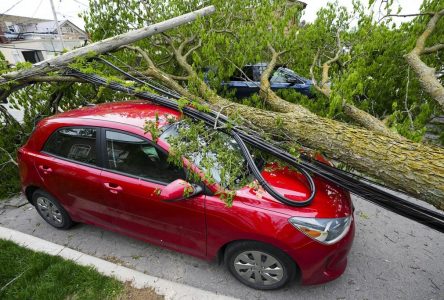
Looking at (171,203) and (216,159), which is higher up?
(216,159)

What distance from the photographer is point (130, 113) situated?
279 centimetres

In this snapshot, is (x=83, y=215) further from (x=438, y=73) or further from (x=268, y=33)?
(x=438, y=73)

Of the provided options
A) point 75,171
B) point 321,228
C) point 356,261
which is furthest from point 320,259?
point 75,171

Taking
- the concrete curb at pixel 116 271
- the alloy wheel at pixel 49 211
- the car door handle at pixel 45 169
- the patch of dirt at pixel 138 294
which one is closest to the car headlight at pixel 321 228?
the concrete curb at pixel 116 271

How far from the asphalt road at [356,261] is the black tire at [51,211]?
0.13 meters

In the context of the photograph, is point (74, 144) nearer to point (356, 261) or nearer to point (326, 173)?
point (326, 173)

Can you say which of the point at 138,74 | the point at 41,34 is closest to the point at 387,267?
the point at 138,74

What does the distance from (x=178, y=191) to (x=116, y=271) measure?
1.30m

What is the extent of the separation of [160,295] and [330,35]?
15.5ft

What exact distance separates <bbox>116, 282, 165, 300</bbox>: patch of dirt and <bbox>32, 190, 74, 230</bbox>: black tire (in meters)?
1.40

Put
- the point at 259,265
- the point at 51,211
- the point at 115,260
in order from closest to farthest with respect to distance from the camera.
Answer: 1. the point at 259,265
2. the point at 115,260
3. the point at 51,211

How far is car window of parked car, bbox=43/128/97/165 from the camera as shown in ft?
8.99

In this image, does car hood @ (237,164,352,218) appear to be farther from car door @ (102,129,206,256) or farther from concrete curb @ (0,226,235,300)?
concrete curb @ (0,226,235,300)

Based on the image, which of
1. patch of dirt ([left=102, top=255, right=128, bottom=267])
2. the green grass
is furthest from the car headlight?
patch of dirt ([left=102, top=255, right=128, bottom=267])
